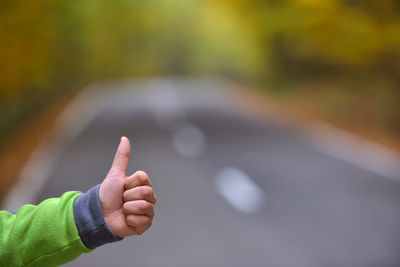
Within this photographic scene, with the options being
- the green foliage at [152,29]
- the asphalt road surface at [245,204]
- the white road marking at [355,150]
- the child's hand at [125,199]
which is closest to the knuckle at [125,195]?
the child's hand at [125,199]

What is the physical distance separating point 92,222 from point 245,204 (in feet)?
12.5

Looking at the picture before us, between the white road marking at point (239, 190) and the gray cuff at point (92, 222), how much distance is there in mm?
3518

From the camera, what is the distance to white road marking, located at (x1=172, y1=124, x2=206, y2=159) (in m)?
7.19

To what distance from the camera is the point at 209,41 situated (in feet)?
68.4

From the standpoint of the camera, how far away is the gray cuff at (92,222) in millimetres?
1043

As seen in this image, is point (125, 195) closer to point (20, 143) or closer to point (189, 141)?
point (20, 143)

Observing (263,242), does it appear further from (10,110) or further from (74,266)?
(10,110)

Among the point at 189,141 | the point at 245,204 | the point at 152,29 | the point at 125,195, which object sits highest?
the point at 152,29

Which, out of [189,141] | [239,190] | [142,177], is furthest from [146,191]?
[189,141]

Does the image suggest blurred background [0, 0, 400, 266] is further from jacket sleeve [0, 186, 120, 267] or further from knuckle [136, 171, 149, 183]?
knuckle [136, 171, 149, 183]

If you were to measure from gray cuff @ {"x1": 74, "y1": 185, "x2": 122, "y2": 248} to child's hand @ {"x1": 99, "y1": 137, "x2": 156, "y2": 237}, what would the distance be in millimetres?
16

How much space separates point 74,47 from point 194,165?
2873 mm

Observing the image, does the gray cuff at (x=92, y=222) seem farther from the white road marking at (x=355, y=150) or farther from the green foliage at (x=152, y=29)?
the white road marking at (x=355, y=150)

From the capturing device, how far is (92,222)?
3.41ft
